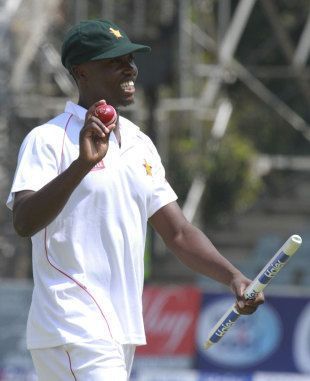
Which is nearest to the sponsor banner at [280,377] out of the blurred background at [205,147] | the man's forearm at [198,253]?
the blurred background at [205,147]

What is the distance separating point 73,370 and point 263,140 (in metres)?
15.6

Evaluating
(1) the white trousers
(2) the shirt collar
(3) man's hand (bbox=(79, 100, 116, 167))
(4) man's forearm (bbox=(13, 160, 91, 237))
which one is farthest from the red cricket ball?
(1) the white trousers

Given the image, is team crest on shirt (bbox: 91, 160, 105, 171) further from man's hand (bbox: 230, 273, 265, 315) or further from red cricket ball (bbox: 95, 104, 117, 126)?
man's hand (bbox: 230, 273, 265, 315)

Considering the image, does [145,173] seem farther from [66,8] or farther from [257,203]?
[257,203]

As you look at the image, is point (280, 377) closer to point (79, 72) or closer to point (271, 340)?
point (271, 340)

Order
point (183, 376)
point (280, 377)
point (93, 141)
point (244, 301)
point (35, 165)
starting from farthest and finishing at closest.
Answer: point (183, 376)
point (280, 377)
point (244, 301)
point (35, 165)
point (93, 141)

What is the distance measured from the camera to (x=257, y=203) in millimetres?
18625

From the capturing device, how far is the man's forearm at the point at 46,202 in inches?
172

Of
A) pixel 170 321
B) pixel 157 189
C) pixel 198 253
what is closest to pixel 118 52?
pixel 157 189

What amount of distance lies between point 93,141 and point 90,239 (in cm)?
46

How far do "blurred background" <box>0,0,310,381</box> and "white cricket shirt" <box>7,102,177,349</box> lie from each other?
263 inches

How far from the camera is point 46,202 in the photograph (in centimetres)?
442

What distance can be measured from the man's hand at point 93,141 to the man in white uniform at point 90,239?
0.18 metres

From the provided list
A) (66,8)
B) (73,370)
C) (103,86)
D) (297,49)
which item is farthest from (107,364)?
(297,49)
